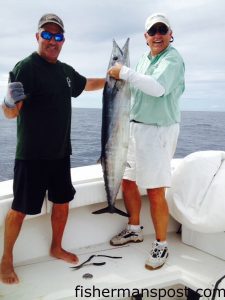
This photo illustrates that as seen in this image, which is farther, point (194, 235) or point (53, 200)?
point (194, 235)

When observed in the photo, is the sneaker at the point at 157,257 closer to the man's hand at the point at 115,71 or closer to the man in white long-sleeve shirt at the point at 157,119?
the man in white long-sleeve shirt at the point at 157,119

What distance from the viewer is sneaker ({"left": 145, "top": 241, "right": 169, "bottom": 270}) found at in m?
3.21

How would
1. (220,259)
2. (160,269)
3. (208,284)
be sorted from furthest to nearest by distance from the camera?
(220,259) → (160,269) → (208,284)

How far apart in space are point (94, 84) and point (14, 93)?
1039mm

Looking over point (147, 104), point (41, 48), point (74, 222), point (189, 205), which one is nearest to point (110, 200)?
point (74, 222)

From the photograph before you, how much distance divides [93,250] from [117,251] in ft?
0.77

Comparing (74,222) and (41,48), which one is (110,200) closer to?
(74,222)

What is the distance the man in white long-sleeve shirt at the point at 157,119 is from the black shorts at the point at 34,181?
0.66m

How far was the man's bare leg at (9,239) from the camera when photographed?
3.02m

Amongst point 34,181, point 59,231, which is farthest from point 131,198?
point 34,181

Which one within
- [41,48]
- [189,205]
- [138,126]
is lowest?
[189,205]

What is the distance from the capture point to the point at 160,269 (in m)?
3.21

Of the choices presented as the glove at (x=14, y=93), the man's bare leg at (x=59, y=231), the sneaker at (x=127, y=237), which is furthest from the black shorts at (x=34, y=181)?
the sneaker at (x=127, y=237)

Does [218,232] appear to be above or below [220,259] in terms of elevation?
above
